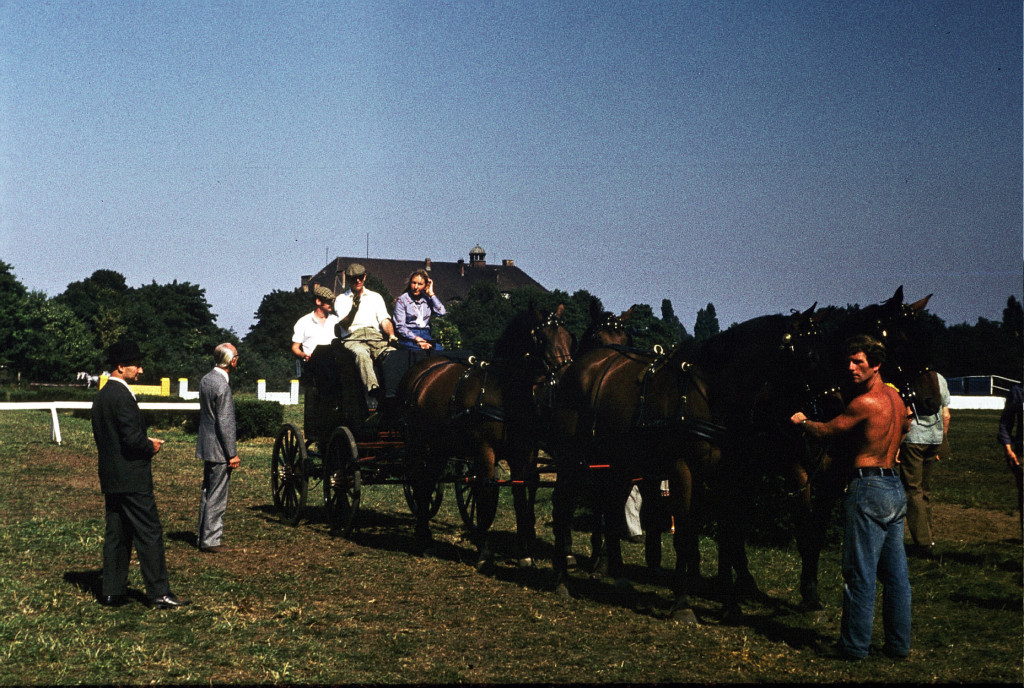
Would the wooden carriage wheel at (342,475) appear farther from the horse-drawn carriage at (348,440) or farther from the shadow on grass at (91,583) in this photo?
the shadow on grass at (91,583)

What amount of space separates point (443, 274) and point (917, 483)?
94.7m

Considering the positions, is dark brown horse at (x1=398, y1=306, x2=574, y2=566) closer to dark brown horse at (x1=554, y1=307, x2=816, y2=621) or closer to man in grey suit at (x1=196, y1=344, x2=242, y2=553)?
dark brown horse at (x1=554, y1=307, x2=816, y2=621)

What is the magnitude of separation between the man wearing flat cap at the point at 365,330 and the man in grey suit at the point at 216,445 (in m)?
1.63

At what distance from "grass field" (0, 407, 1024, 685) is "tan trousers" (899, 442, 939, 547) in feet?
1.12

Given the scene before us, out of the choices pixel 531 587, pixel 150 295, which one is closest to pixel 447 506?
pixel 531 587

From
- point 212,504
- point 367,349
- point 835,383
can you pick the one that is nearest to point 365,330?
point 367,349

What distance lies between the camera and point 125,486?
7375mm

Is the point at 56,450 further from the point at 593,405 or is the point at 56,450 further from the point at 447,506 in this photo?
the point at 593,405

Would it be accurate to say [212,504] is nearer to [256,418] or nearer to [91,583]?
[91,583]

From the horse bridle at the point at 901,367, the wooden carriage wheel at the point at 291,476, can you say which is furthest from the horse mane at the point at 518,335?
the wooden carriage wheel at the point at 291,476

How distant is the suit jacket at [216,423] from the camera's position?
33.1 feet

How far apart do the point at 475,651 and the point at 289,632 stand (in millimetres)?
1464

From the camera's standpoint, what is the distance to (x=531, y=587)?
352 inches

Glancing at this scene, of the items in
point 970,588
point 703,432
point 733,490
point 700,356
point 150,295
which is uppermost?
point 150,295
